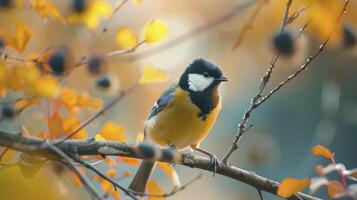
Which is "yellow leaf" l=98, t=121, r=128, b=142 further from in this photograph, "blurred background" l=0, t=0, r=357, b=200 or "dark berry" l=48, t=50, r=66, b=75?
"blurred background" l=0, t=0, r=357, b=200

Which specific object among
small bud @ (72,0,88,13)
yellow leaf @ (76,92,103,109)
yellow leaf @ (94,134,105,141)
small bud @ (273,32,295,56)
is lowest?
yellow leaf @ (94,134,105,141)

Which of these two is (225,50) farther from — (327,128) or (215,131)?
(327,128)

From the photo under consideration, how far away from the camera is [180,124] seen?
254cm

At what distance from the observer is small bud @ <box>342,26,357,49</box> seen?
3.92 feet

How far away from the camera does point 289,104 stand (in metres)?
5.65

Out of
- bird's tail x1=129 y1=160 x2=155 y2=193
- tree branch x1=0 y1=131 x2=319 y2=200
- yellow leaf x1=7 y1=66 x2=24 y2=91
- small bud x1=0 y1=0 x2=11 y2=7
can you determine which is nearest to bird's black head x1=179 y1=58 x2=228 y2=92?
bird's tail x1=129 y1=160 x2=155 y2=193

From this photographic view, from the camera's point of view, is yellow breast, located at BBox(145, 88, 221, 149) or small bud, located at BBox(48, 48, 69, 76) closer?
small bud, located at BBox(48, 48, 69, 76)

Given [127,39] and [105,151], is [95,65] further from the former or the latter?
[105,151]

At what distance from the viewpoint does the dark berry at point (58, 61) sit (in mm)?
1207

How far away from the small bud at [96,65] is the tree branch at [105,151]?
18 cm

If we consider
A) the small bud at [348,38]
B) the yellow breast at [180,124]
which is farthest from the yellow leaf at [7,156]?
the yellow breast at [180,124]

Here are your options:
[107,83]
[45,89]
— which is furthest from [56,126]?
[45,89]

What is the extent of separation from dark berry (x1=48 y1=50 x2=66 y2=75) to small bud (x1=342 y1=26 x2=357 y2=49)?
0.52 m

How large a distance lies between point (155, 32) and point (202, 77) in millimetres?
1355
